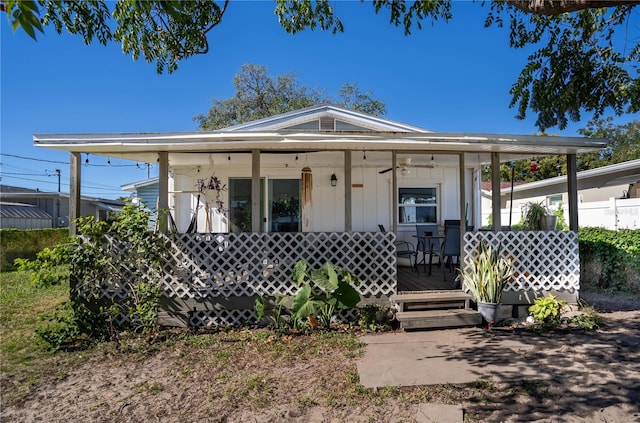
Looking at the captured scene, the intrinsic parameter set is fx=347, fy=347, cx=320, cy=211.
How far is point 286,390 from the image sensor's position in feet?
10.5

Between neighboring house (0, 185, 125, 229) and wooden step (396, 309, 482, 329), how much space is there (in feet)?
49.3

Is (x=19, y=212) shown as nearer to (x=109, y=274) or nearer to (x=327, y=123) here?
(x=109, y=274)

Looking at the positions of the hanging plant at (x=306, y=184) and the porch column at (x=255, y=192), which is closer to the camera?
Result: the porch column at (x=255, y=192)

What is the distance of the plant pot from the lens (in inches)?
191

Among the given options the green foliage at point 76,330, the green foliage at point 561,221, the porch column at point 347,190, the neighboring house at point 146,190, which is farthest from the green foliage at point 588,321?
the neighboring house at point 146,190

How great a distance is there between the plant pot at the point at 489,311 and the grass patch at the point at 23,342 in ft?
17.4

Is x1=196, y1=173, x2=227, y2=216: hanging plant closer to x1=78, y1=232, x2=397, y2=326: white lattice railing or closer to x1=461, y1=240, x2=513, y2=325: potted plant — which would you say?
x1=78, y1=232, x2=397, y2=326: white lattice railing

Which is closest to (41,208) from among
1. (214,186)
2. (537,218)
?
(214,186)

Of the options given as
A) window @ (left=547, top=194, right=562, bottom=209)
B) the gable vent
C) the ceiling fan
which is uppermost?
the gable vent

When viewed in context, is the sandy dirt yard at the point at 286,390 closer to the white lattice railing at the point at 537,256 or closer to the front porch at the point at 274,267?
the front porch at the point at 274,267

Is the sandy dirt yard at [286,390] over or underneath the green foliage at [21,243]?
underneath

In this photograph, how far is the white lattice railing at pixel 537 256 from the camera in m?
5.35

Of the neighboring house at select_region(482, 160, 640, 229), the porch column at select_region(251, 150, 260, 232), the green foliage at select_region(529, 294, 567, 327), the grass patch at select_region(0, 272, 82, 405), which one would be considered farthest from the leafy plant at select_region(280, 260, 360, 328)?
the neighboring house at select_region(482, 160, 640, 229)

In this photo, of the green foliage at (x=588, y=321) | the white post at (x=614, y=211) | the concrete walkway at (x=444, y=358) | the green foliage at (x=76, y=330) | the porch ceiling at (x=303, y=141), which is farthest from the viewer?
the white post at (x=614, y=211)
